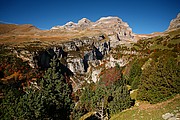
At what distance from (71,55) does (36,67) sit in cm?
6063

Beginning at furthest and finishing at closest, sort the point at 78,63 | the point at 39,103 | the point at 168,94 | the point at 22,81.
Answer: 1. the point at 78,63
2. the point at 22,81
3. the point at 168,94
4. the point at 39,103

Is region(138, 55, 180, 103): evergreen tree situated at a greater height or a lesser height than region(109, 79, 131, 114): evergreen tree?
greater

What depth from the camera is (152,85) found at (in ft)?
164

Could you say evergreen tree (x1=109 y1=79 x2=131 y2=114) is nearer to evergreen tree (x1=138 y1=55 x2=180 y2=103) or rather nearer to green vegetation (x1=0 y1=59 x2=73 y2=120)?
evergreen tree (x1=138 y1=55 x2=180 y2=103)

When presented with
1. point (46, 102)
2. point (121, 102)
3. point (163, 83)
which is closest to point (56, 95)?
point (46, 102)

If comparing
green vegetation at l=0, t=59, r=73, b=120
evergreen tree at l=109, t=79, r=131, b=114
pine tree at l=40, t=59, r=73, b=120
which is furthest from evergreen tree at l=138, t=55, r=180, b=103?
green vegetation at l=0, t=59, r=73, b=120

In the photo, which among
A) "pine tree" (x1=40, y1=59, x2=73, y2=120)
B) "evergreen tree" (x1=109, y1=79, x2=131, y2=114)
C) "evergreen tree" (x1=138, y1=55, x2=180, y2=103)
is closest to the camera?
"pine tree" (x1=40, y1=59, x2=73, y2=120)

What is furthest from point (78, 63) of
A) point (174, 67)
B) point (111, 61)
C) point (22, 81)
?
point (174, 67)

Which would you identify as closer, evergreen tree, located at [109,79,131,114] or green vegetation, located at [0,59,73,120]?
green vegetation, located at [0,59,73,120]

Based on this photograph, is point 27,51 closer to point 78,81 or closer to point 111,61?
point 78,81

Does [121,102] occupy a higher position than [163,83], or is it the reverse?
[163,83]

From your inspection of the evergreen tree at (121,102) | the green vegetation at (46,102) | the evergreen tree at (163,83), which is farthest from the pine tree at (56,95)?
the evergreen tree at (163,83)

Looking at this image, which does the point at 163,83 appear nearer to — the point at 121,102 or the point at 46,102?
the point at 121,102

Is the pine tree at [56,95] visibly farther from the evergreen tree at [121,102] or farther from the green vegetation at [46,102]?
the evergreen tree at [121,102]
